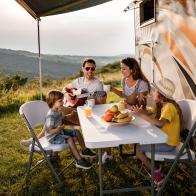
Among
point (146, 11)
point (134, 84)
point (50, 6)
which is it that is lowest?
point (134, 84)

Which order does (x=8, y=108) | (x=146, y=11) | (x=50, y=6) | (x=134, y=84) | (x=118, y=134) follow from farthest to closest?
(x=8, y=108) → (x=146, y=11) → (x=50, y=6) → (x=134, y=84) → (x=118, y=134)

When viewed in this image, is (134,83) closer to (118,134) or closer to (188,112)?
(188,112)

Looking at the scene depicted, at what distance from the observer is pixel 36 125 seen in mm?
4023

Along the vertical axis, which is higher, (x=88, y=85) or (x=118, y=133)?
(x=88, y=85)

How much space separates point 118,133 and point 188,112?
943 millimetres

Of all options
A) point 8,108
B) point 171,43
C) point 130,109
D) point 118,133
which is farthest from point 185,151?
point 8,108

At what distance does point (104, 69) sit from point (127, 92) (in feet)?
93.0

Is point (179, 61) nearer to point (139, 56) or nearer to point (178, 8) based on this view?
point (178, 8)

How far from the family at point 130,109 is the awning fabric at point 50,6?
50.6 inches

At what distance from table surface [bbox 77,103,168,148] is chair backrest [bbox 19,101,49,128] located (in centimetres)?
73

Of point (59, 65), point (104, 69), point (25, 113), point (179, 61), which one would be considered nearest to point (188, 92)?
point (179, 61)

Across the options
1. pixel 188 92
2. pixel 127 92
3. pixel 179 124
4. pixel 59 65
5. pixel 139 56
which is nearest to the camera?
pixel 179 124

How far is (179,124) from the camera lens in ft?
10.9

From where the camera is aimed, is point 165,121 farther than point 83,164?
No
